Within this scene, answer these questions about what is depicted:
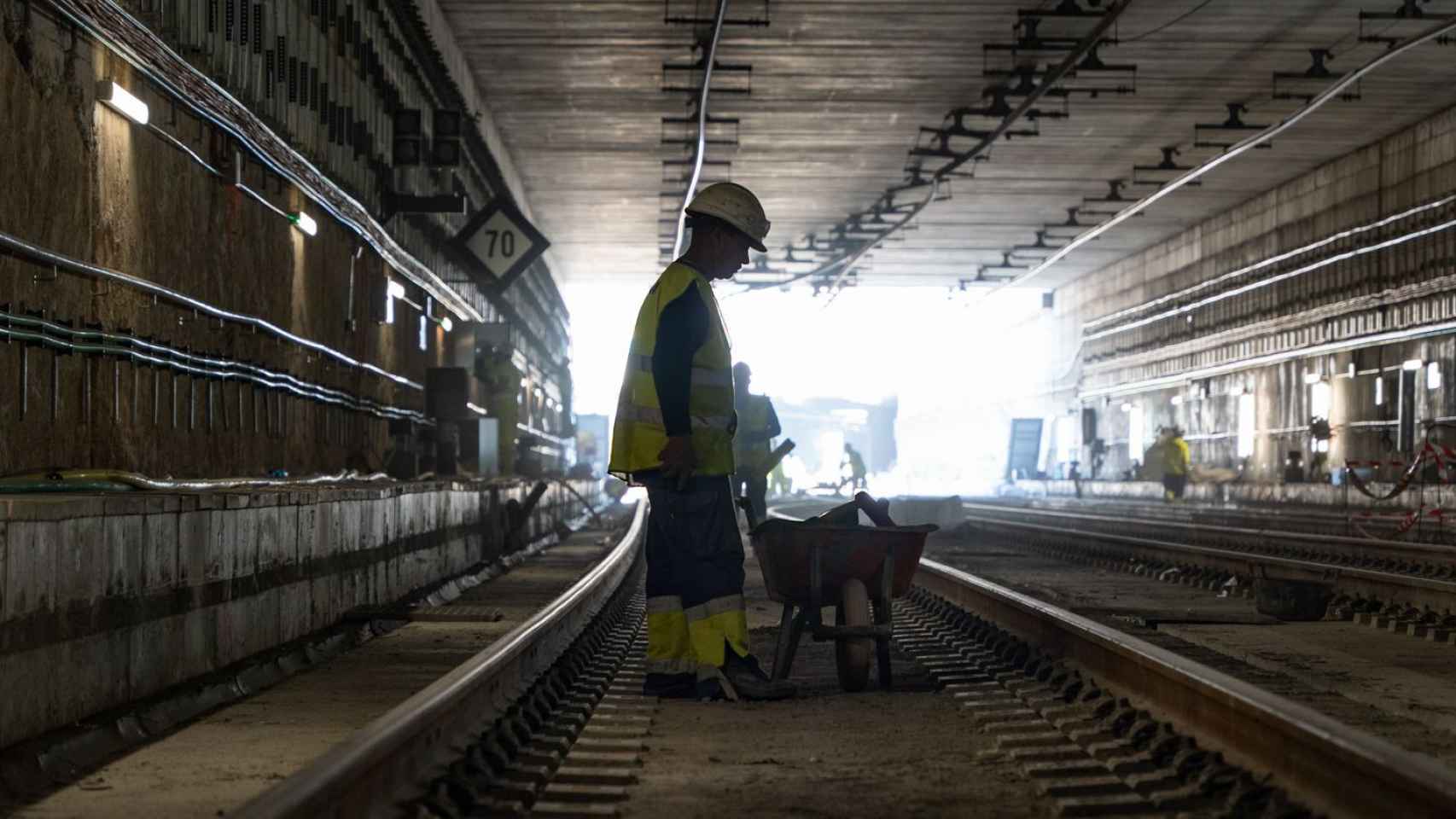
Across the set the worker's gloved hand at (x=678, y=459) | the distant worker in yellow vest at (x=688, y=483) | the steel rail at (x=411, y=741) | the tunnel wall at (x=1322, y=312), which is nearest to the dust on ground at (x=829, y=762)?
the distant worker in yellow vest at (x=688, y=483)

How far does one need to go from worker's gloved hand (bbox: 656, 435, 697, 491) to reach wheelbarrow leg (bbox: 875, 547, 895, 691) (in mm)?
933

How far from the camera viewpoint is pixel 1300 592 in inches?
458

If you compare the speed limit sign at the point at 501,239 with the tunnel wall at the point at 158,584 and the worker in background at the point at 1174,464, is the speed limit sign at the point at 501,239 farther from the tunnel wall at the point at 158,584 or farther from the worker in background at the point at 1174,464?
the worker in background at the point at 1174,464

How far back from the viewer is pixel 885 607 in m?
7.61

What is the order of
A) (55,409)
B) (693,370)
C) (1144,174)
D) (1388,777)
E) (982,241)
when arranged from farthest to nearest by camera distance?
(982,241) < (1144,174) < (55,409) < (693,370) < (1388,777)

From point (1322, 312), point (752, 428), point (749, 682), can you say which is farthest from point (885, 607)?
point (1322, 312)

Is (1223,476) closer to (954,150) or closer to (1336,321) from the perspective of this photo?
(1336,321)

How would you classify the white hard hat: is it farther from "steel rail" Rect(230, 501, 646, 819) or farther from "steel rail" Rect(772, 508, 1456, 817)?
"steel rail" Rect(772, 508, 1456, 817)

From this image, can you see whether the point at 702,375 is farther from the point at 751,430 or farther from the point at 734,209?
the point at 751,430

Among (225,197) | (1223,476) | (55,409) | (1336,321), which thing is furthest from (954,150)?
(55,409)

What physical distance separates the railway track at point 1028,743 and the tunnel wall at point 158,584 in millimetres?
1249

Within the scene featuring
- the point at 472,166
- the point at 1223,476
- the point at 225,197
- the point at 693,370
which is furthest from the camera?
the point at 1223,476

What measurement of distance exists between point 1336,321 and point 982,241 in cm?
1302

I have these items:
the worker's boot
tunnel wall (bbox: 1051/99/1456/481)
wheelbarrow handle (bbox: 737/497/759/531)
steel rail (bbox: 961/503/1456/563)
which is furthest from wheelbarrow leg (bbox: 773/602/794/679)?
tunnel wall (bbox: 1051/99/1456/481)
